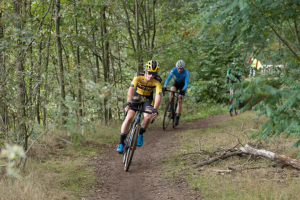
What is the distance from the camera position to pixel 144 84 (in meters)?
7.32

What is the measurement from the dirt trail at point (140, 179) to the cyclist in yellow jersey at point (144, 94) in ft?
1.98

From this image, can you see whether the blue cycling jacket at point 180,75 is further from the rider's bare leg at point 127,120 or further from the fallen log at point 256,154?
the fallen log at point 256,154

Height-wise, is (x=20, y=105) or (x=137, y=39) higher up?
(x=137, y=39)

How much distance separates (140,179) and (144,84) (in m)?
2.52

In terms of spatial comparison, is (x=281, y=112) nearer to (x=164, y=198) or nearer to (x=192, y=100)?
(x=164, y=198)

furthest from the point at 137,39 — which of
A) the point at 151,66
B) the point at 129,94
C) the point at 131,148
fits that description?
the point at 131,148

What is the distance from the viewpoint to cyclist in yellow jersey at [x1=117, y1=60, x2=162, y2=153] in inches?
268

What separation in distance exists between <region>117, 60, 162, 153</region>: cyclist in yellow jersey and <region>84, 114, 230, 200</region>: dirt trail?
60cm

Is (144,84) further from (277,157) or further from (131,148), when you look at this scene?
(277,157)

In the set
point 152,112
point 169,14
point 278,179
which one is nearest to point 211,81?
point 169,14

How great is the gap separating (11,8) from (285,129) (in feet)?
21.9

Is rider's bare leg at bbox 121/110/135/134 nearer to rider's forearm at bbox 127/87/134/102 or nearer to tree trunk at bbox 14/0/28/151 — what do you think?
rider's forearm at bbox 127/87/134/102

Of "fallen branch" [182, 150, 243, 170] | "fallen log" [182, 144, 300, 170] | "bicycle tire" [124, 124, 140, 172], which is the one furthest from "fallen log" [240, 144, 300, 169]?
"bicycle tire" [124, 124, 140, 172]

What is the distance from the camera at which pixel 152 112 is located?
6.45 meters
